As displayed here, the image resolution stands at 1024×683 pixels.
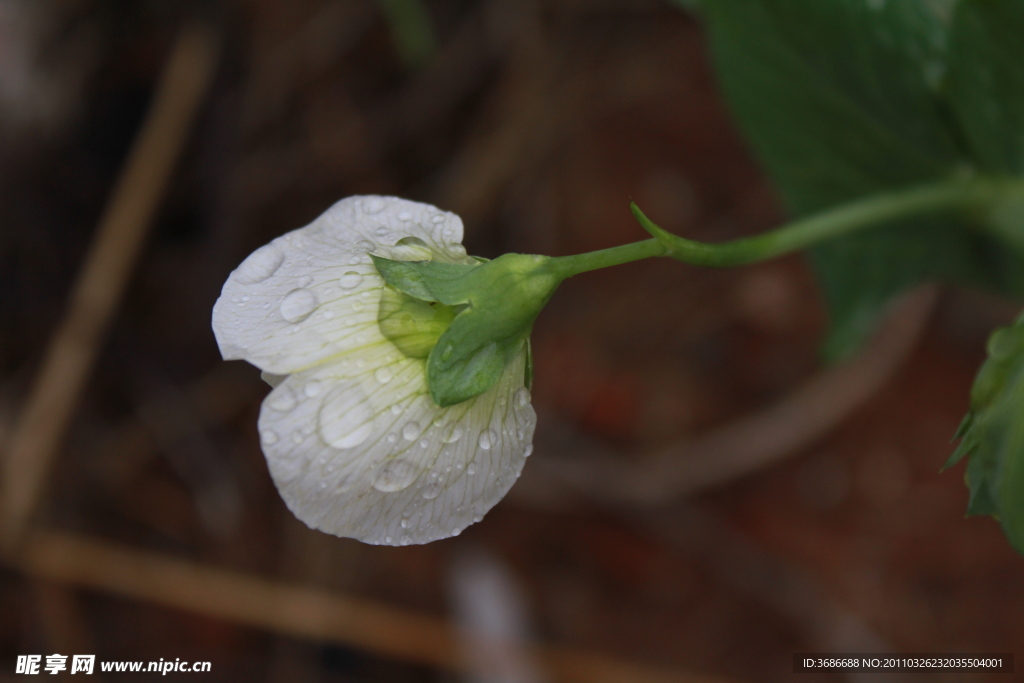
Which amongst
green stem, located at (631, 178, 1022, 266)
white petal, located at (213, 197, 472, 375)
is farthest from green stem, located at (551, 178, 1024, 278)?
white petal, located at (213, 197, 472, 375)

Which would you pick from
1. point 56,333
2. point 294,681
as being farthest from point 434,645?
point 56,333

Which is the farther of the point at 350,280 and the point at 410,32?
the point at 410,32

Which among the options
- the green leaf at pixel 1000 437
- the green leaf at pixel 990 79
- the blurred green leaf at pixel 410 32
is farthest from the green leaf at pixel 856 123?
the blurred green leaf at pixel 410 32

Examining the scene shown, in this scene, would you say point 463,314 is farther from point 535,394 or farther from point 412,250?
point 535,394

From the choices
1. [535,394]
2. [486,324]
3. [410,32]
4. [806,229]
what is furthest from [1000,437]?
[410,32]

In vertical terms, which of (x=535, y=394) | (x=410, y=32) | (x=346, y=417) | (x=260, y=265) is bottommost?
(x=535, y=394)

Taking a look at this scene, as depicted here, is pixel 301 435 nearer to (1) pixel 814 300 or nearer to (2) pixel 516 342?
(2) pixel 516 342
